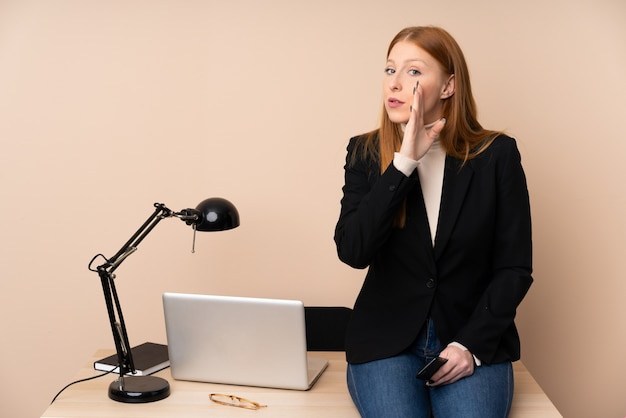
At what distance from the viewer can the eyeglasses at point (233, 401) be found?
2197mm

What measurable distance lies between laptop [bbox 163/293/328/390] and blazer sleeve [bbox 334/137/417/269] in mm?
226

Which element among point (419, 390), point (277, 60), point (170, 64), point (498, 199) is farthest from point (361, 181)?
point (170, 64)

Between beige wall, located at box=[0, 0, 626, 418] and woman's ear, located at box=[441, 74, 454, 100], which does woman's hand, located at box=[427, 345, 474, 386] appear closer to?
woman's ear, located at box=[441, 74, 454, 100]

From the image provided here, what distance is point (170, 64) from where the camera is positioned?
122 inches

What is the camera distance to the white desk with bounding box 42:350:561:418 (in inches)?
85.0

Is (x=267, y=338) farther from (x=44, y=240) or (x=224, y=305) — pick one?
(x=44, y=240)

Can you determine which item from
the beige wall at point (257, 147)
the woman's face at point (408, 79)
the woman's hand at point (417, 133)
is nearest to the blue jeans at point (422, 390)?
the woman's hand at point (417, 133)

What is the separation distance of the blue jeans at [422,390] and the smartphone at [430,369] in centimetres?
7

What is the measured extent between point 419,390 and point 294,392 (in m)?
0.37

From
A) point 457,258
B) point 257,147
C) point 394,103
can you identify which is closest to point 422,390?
point 457,258

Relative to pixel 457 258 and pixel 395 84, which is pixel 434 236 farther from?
pixel 395 84

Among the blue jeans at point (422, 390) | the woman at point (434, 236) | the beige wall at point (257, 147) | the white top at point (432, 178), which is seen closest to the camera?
the blue jeans at point (422, 390)

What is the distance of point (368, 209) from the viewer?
2178mm

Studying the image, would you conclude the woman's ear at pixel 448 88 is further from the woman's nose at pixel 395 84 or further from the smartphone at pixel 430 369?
the smartphone at pixel 430 369
